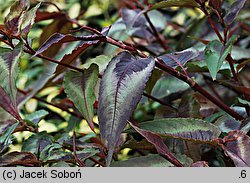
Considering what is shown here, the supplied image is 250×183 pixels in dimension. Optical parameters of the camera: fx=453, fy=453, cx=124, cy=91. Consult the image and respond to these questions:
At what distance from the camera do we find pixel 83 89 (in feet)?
2.37

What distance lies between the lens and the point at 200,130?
27.0 inches

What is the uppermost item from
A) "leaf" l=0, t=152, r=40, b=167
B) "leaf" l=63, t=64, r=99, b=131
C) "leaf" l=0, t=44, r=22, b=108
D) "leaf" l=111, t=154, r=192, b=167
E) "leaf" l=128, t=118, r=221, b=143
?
"leaf" l=0, t=44, r=22, b=108

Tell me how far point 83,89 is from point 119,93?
10 cm

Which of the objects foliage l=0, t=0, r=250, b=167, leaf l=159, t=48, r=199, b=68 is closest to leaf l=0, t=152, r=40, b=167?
foliage l=0, t=0, r=250, b=167

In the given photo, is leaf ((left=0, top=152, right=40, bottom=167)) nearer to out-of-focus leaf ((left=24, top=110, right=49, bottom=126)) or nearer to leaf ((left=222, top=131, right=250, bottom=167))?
out-of-focus leaf ((left=24, top=110, right=49, bottom=126))

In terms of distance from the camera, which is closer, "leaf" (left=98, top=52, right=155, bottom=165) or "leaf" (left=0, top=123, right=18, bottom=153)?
"leaf" (left=98, top=52, right=155, bottom=165)

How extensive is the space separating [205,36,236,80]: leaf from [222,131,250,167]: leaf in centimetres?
Result: 11

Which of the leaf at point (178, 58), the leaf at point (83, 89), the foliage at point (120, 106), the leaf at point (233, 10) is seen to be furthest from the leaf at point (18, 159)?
the leaf at point (233, 10)

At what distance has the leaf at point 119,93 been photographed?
606 mm

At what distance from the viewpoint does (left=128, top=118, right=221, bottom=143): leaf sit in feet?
2.19

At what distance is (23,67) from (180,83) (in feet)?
3.76

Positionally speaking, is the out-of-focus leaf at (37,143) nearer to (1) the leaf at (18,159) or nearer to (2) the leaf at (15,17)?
(1) the leaf at (18,159)

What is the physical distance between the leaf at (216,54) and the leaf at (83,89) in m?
0.19
